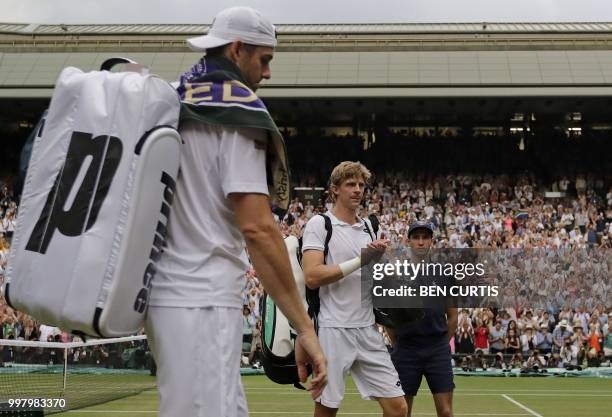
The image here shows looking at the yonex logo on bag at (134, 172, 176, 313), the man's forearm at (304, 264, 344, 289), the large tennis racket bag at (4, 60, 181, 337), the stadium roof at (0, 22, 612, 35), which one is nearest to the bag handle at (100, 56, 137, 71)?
the large tennis racket bag at (4, 60, 181, 337)

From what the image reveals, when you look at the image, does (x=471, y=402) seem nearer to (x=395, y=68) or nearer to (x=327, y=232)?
(x=327, y=232)

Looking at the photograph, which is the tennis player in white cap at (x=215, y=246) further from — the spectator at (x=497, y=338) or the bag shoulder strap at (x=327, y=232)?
the spectator at (x=497, y=338)

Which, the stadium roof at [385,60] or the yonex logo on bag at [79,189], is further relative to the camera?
the stadium roof at [385,60]

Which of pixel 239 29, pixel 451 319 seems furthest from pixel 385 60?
pixel 239 29

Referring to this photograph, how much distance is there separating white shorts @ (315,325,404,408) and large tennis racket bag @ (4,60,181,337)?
3542mm

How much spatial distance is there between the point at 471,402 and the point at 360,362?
8174 mm

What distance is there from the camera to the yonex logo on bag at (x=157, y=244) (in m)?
3.10

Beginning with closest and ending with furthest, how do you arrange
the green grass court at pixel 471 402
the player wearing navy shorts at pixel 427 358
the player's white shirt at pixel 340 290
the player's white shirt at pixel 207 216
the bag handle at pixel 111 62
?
the player's white shirt at pixel 207 216 → the bag handle at pixel 111 62 → the player's white shirt at pixel 340 290 → the player wearing navy shorts at pixel 427 358 → the green grass court at pixel 471 402

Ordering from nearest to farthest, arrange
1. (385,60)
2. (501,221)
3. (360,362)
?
1. (360,362)
2. (501,221)
3. (385,60)

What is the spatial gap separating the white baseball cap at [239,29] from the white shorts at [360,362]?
3483 millimetres

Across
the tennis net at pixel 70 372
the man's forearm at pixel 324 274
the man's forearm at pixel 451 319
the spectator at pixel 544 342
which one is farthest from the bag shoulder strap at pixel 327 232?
the spectator at pixel 544 342

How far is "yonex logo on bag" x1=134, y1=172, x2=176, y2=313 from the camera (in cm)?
310

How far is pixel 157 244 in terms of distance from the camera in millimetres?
3156

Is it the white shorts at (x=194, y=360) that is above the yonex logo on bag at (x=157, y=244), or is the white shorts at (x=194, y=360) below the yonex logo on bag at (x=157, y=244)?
below
